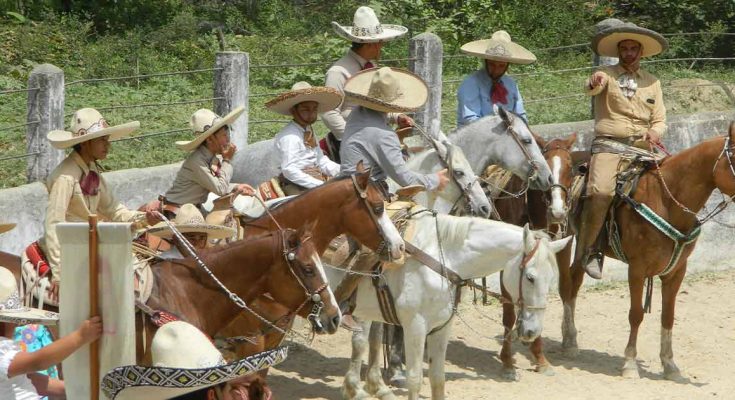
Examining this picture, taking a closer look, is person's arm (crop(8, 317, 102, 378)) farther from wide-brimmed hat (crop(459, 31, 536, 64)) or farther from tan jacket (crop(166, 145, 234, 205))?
wide-brimmed hat (crop(459, 31, 536, 64))

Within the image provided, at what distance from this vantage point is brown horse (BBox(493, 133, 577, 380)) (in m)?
10.5

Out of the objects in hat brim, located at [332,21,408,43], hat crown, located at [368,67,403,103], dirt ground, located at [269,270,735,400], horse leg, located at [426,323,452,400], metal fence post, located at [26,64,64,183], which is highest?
hat brim, located at [332,21,408,43]

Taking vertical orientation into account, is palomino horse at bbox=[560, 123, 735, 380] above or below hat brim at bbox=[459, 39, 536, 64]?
below

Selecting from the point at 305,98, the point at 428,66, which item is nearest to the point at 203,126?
the point at 305,98

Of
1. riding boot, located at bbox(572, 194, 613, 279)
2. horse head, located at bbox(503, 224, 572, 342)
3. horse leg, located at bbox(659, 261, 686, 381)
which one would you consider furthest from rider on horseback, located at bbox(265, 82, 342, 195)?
horse leg, located at bbox(659, 261, 686, 381)

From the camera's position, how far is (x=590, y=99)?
15766mm

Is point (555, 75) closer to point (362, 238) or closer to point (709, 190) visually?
point (709, 190)

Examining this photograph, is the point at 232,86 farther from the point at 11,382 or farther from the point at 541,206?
the point at 11,382

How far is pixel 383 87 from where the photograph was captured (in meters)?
9.02

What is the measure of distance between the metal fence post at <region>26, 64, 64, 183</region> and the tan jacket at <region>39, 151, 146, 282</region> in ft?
9.23

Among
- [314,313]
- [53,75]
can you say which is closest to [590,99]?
[53,75]

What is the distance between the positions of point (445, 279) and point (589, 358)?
10.7 ft

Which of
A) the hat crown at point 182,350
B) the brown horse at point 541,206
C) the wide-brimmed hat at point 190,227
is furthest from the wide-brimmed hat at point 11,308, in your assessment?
the brown horse at point 541,206

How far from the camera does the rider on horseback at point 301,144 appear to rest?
9.27 m
